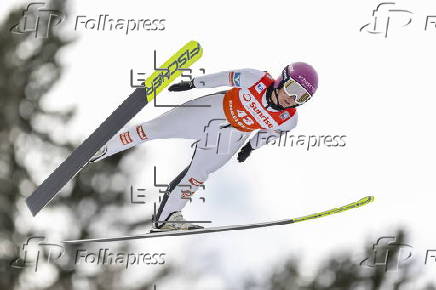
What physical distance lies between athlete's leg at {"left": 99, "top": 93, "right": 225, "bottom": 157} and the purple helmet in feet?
2.64

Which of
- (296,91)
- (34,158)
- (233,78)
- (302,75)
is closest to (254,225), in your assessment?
(233,78)

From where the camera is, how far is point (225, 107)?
8766 millimetres

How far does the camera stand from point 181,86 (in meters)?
8.53

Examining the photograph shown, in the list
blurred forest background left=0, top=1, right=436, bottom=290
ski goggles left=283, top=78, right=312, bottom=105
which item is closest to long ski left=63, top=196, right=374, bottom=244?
ski goggles left=283, top=78, right=312, bottom=105

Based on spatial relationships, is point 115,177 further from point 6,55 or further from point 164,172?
point 164,172

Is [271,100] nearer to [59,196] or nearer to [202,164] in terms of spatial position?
[202,164]

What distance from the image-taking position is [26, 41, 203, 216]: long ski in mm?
8375

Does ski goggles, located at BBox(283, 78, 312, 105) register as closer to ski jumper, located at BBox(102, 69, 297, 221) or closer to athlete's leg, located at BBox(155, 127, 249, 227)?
ski jumper, located at BBox(102, 69, 297, 221)

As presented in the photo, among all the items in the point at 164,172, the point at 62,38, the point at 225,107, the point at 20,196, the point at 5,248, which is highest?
the point at 62,38

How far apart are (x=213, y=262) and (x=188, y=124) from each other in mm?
6369

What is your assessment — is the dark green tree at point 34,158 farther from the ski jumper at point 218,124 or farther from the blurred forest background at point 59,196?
the ski jumper at point 218,124

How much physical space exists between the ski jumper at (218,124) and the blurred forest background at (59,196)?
802 cm

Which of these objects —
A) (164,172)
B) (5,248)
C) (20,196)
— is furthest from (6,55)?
(164,172)

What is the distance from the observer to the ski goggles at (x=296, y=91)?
8297 millimetres
